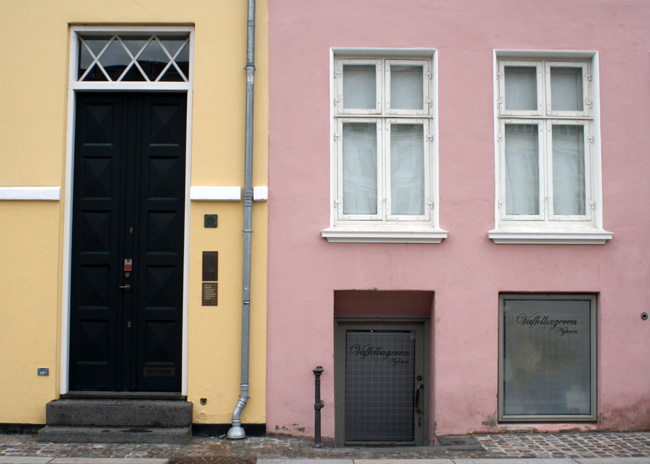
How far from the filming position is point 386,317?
815 cm

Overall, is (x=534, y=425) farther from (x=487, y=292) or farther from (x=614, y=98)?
(x=614, y=98)

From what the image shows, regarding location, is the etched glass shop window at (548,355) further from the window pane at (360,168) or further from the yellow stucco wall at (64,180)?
the yellow stucco wall at (64,180)

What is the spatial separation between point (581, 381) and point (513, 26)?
4.44 m

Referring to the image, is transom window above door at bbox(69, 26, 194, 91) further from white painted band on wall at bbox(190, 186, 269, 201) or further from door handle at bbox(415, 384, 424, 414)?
door handle at bbox(415, 384, 424, 414)

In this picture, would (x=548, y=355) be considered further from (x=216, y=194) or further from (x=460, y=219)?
(x=216, y=194)

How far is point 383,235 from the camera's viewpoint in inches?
305

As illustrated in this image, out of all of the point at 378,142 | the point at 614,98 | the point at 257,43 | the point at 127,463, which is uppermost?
the point at 257,43

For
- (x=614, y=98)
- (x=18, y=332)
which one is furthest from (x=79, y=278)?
(x=614, y=98)

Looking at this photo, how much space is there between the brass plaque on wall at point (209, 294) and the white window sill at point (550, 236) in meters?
3.36

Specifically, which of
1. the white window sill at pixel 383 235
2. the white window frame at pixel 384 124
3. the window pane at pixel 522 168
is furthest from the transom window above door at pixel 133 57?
the window pane at pixel 522 168

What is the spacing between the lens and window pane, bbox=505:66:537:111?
822 cm

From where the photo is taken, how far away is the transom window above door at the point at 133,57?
810cm

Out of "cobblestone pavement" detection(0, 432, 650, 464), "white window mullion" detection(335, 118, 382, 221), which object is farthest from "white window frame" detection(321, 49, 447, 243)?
"cobblestone pavement" detection(0, 432, 650, 464)

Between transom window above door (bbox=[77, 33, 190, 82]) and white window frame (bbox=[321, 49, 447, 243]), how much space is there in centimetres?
193
